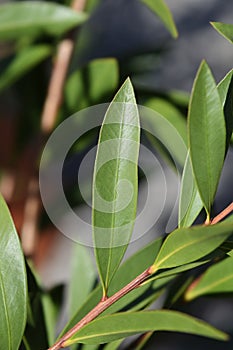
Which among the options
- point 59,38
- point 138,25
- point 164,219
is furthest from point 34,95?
point 138,25

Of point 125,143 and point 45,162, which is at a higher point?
point 125,143

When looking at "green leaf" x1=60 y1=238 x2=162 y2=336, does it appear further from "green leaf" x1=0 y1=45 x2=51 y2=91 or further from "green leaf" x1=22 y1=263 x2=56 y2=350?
"green leaf" x1=0 y1=45 x2=51 y2=91

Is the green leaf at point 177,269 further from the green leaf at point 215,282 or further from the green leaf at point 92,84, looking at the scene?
the green leaf at point 92,84

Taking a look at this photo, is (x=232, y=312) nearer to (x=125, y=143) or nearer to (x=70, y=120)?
(x=70, y=120)

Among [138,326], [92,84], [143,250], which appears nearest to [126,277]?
[143,250]

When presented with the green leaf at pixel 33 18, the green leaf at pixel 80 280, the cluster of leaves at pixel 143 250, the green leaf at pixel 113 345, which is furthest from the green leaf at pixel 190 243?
the green leaf at pixel 33 18

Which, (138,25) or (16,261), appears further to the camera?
(138,25)

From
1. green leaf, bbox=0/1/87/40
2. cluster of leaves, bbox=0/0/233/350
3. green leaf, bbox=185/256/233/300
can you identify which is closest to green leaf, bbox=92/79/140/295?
cluster of leaves, bbox=0/0/233/350

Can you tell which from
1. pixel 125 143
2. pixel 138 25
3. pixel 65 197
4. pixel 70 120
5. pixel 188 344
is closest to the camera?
pixel 125 143
